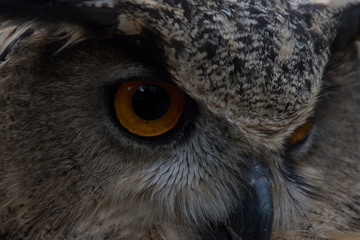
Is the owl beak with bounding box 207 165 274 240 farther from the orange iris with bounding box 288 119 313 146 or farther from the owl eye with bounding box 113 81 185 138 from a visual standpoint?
the owl eye with bounding box 113 81 185 138

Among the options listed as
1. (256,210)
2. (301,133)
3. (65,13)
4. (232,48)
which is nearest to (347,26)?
(301,133)

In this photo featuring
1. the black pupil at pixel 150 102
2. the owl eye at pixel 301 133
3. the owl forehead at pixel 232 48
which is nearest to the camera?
the owl forehead at pixel 232 48

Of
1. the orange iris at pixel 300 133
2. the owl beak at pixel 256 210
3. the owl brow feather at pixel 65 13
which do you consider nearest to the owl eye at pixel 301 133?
the orange iris at pixel 300 133

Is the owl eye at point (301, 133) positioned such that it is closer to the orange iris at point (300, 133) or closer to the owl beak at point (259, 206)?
the orange iris at point (300, 133)

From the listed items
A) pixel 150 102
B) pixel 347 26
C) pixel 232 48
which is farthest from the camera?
pixel 347 26

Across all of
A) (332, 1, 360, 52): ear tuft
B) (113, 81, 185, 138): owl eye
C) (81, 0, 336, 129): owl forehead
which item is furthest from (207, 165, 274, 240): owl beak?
(332, 1, 360, 52): ear tuft

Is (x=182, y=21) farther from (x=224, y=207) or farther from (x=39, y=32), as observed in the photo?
(x=224, y=207)

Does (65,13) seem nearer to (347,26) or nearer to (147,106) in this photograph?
(147,106)
